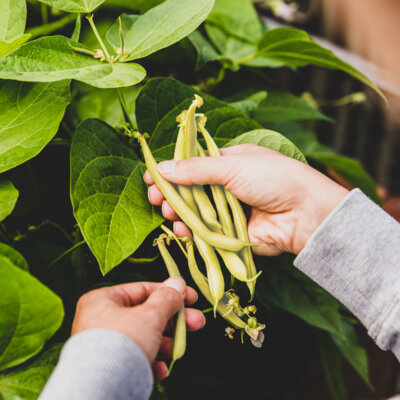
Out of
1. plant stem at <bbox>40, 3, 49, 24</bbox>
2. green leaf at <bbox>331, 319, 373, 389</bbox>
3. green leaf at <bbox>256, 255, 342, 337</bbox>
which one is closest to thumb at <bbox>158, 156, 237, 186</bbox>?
green leaf at <bbox>256, 255, 342, 337</bbox>

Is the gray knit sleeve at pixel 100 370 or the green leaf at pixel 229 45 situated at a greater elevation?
the green leaf at pixel 229 45

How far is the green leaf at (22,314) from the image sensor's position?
50 cm

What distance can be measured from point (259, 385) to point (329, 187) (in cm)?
71

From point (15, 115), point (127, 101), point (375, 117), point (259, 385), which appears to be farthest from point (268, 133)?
point (375, 117)

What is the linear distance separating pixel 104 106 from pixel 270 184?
1.21 ft

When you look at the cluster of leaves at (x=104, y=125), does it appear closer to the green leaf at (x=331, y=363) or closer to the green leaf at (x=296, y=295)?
the green leaf at (x=296, y=295)

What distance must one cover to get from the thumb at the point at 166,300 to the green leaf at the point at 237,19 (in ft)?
2.13

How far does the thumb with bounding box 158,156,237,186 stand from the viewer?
2.21 feet

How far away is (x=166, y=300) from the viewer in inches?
23.0

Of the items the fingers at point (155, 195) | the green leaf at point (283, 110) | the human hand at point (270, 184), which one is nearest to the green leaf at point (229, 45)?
the green leaf at point (283, 110)

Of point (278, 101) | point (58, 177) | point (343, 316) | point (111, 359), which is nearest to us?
point (111, 359)

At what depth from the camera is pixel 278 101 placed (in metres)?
1.03

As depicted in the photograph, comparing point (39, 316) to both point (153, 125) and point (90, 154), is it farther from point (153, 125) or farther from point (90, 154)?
point (153, 125)

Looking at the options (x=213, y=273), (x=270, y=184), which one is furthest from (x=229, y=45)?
(x=213, y=273)
